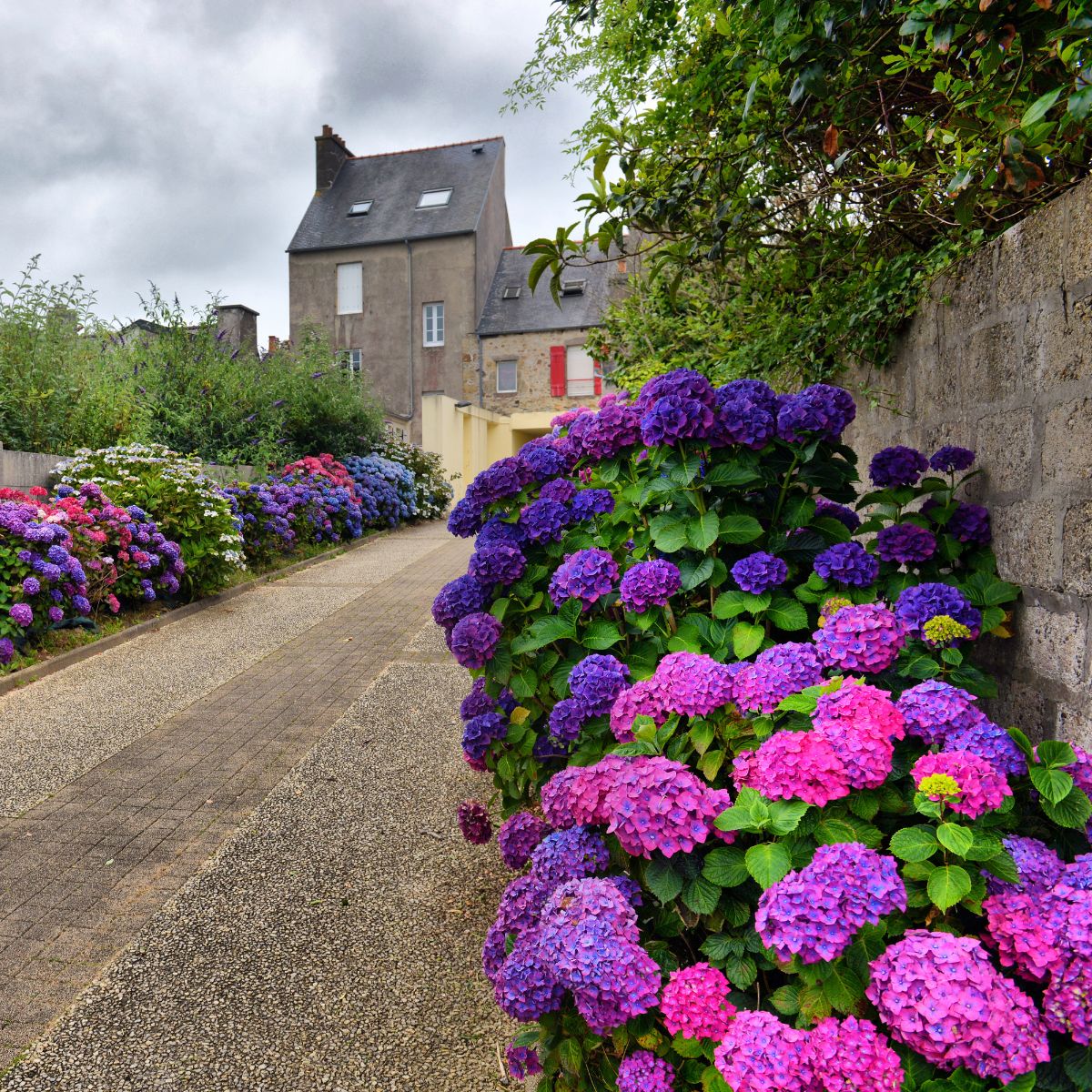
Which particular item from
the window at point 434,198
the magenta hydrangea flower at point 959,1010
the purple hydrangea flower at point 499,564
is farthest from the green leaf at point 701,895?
the window at point 434,198

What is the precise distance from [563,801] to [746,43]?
7.97 ft

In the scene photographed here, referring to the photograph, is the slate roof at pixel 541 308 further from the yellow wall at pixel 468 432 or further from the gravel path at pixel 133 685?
the gravel path at pixel 133 685

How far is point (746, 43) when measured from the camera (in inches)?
Answer: 97.2

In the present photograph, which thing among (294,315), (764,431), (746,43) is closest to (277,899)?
(764,431)

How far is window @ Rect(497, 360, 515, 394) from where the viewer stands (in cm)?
2386

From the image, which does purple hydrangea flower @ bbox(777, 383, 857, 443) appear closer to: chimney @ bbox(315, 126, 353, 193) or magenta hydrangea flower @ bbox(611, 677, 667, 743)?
magenta hydrangea flower @ bbox(611, 677, 667, 743)

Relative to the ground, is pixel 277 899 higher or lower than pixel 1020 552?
lower

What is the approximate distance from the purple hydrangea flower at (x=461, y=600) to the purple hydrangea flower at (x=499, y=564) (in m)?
0.06

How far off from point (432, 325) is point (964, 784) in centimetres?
2477

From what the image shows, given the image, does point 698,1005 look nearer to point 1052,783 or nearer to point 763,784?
point 763,784

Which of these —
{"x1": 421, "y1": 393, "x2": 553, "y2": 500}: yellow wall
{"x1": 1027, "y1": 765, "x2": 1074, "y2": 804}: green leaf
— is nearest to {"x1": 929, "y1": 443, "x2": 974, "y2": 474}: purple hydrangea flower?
{"x1": 1027, "y1": 765, "x2": 1074, "y2": 804}: green leaf

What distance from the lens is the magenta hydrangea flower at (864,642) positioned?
5.64 feet

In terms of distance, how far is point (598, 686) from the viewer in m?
1.97

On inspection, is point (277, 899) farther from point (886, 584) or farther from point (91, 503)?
point (91, 503)
